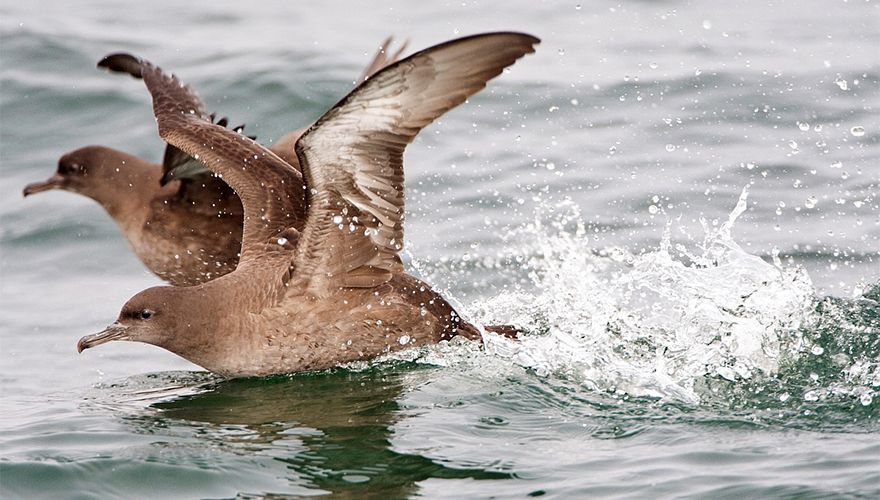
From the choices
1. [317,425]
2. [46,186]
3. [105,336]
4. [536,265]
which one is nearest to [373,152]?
[317,425]

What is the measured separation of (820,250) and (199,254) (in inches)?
158

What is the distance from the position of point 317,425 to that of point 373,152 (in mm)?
1371

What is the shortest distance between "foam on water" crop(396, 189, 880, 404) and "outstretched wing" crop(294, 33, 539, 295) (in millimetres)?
722

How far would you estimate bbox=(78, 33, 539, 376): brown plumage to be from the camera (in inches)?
261

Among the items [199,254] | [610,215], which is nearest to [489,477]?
[199,254]

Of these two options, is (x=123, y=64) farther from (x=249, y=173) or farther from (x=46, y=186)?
(x=249, y=173)

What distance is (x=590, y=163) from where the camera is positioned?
35.7 feet

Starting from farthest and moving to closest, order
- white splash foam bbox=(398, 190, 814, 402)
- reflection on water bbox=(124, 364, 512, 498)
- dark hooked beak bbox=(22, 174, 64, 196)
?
dark hooked beak bbox=(22, 174, 64, 196)
white splash foam bbox=(398, 190, 814, 402)
reflection on water bbox=(124, 364, 512, 498)

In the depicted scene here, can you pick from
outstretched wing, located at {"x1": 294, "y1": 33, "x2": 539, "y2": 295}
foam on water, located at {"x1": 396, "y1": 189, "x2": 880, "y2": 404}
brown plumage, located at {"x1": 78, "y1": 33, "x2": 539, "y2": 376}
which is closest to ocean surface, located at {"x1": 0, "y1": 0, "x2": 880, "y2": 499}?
foam on water, located at {"x1": 396, "y1": 189, "x2": 880, "y2": 404}

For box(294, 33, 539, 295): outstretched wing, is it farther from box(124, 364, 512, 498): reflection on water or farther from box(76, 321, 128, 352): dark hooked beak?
box(76, 321, 128, 352): dark hooked beak

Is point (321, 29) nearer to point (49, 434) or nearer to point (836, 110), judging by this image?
point (836, 110)

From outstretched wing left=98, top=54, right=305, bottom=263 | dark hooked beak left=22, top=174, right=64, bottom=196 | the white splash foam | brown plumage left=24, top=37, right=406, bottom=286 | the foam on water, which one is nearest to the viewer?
the foam on water

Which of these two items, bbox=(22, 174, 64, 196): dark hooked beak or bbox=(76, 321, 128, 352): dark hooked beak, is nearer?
bbox=(76, 321, 128, 352): dark hooked beak

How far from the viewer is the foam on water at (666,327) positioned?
22.5 ft
